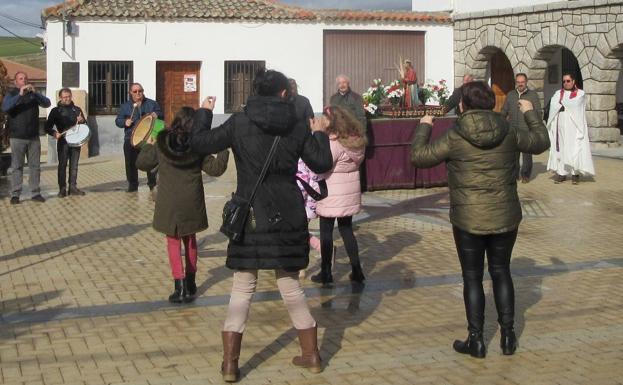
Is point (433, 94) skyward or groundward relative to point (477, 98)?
skyward

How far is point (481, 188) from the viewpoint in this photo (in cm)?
602

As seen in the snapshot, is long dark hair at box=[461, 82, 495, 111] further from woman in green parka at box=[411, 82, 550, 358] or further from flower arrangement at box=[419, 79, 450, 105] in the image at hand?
flower arrangement at box=[419, 79, 450, 105]

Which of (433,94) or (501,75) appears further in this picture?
(501,75)

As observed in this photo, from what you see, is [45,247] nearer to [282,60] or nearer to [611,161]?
[611,161]

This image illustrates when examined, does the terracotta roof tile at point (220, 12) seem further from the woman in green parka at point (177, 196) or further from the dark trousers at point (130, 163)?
the woman in green parka at point (177, 196)

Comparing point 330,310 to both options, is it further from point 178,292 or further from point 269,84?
point 269,84

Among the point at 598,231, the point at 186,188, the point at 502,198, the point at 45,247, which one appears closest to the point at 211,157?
the point at 186,188

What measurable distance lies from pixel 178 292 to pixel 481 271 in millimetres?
2629

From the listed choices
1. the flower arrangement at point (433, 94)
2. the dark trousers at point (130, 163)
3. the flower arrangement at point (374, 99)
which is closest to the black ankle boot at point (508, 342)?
the flower arrangement at point (374, 99)

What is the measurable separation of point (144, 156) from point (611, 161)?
13075 millimetres

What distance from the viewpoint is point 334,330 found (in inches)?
268

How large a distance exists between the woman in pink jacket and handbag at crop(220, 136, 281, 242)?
230 centimetres

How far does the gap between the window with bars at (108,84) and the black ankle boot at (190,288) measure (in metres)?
15.0

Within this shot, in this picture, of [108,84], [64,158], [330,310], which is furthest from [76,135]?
[108,84]
